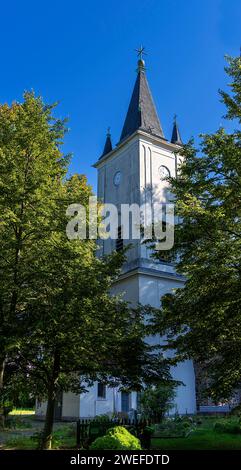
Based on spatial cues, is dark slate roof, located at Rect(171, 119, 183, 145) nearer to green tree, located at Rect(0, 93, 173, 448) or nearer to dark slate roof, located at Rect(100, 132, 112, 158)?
dark slate roof, located at Rect(100, 132, 112, 158)

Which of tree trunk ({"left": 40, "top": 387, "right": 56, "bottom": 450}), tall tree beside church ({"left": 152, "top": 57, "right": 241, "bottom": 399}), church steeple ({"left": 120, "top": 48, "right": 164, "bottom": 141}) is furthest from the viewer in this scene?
church steeple ({"left": 120, "top": 48, "right": 164, "bottom": 141})

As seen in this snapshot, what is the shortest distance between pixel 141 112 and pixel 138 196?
8.70 metres

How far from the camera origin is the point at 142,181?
34062 mm

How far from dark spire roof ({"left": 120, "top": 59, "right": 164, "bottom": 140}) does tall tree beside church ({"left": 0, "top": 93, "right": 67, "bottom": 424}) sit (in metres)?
23.0

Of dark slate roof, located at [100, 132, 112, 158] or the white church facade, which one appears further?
dark slate roof, located at [100, 132, 112, 158]

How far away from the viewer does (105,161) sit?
39.8 m

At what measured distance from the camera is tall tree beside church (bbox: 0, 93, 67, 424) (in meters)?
12.6

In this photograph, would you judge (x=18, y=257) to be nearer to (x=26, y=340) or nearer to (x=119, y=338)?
(x=26, y=340)

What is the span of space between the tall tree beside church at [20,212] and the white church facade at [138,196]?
1474 centimetres

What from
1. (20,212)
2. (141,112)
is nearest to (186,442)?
(20,212)

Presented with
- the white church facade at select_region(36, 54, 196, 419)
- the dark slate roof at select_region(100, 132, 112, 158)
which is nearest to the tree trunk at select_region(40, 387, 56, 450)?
the white church facade at select_region(36, 54, 196, 419)

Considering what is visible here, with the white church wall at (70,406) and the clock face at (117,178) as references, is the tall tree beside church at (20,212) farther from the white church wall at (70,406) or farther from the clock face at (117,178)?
the clock face at (117,178)
